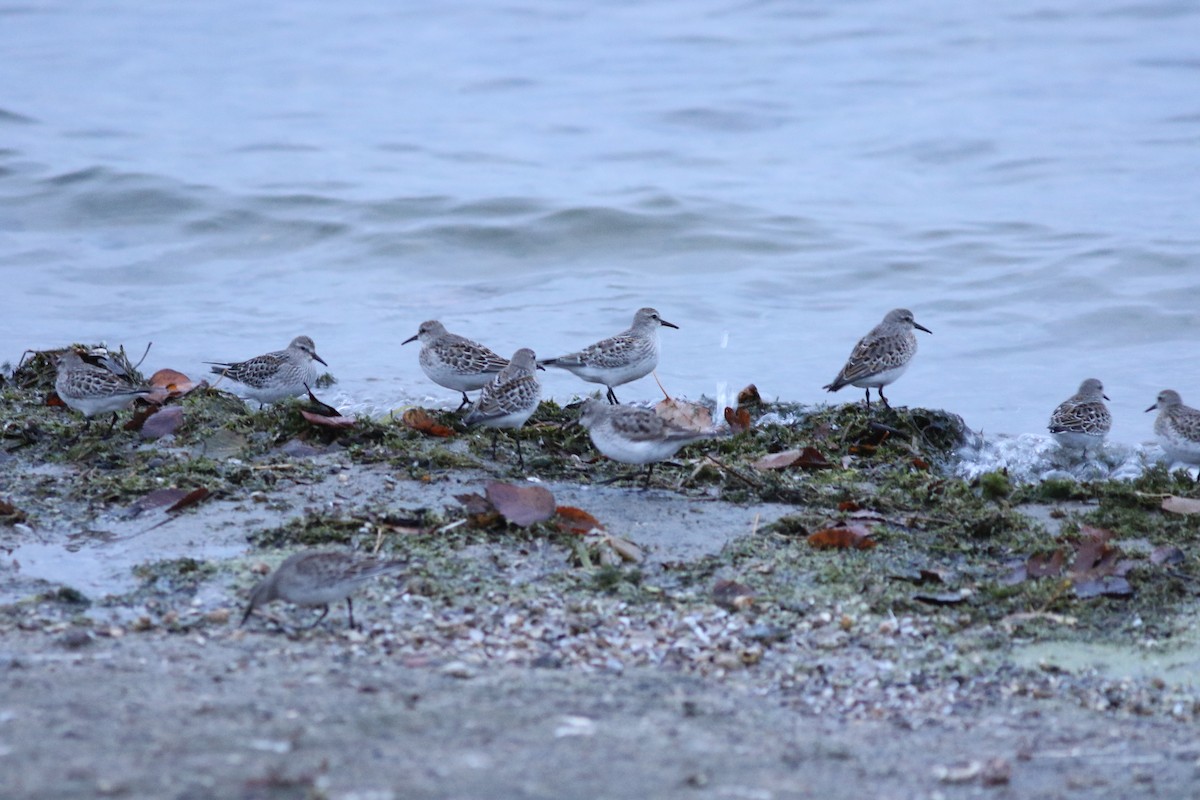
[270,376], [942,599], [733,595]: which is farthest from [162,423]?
[942,599]

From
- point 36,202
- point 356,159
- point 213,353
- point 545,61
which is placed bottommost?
point 213,353

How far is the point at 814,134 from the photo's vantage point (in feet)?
68.5

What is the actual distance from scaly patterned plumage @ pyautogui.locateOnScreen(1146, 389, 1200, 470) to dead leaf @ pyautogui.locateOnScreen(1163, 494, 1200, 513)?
47.2 inches

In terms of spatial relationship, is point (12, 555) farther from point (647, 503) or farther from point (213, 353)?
point (213, 353)

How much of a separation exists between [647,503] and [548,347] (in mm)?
5351

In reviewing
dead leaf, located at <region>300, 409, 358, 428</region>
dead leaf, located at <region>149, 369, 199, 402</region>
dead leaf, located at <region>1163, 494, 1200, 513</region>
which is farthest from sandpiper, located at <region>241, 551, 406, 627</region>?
dead leaf, located at <region>1163, 494, 1200, 513</region>

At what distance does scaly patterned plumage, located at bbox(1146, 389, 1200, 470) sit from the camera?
8.75m

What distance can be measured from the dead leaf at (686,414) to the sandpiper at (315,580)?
306 centimetres

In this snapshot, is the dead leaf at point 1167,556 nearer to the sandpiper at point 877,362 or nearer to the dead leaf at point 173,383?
the sandpiper at point 877,362

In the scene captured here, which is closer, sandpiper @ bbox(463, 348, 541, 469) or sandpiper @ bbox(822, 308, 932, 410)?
sandpiper @ bbox(463, 348, 541, 469)

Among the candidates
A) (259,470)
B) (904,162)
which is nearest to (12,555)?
(259,470)

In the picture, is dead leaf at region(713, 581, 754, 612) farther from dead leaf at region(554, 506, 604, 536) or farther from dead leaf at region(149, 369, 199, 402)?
dead leaf at region(149, 369, 199, 402)

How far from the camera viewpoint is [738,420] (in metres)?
9.30

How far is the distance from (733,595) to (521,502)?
1.31 metres
